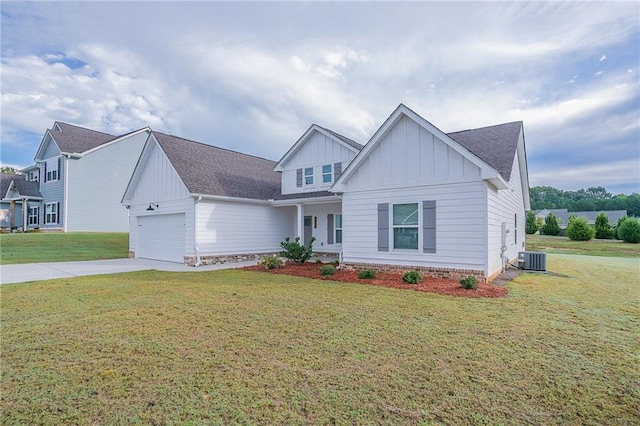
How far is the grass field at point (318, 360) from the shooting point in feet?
9.06

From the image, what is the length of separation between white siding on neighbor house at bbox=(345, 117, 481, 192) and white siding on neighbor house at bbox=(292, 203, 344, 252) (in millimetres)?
5092

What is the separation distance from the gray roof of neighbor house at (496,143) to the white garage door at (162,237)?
1219cm

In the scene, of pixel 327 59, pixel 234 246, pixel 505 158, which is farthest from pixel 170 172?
Result: pixel 505 158

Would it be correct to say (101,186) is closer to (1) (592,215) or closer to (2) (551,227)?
(2) (551,227)

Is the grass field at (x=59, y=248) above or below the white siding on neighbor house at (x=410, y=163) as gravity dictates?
below

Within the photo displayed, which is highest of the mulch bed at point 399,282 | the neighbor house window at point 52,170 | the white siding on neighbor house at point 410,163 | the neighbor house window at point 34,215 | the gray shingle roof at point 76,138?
the gray shingle roof at point 76,138

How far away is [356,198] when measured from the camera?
37.4 ft

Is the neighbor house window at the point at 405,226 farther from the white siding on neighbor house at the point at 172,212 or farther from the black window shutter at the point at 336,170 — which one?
the white siding on neighbor house at the point at 172,212

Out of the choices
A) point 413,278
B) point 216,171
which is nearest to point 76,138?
point 216,171

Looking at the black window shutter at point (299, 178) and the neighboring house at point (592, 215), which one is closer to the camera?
the black window shutter at point (299, 178)

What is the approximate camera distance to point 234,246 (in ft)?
48.8

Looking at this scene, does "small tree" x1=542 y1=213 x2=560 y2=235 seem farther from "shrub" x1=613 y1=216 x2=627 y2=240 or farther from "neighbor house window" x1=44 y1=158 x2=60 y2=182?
"neighbor house window" x1=44 y1=158 x2=60 y2=182

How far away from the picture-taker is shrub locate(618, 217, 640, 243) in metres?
27.4

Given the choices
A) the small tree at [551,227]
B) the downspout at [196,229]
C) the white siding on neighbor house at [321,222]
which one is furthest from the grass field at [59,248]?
the small tree at [551,227]
